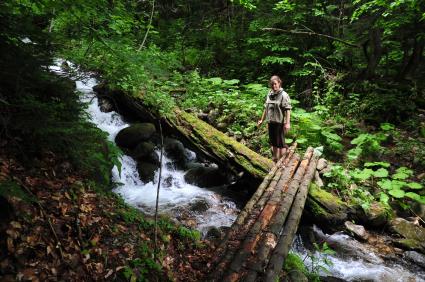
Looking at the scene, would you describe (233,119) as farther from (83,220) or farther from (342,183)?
(83,220)

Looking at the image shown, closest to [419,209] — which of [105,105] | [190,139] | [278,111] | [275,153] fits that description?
[275,153]

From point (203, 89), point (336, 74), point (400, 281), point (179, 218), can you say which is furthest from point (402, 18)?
point (179, 218)

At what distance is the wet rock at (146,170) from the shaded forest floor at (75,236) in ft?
12.1

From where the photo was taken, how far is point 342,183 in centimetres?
791

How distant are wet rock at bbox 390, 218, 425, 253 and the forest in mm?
28

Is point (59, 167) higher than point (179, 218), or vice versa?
point (59, 167)

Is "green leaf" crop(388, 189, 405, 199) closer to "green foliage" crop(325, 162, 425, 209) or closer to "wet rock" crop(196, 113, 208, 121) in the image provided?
"green foliage" crop(325, 162, 425, 209)

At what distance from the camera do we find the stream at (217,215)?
590 centimetres

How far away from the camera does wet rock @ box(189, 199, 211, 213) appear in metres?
7.64

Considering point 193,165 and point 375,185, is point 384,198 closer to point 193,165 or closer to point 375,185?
point 375,185

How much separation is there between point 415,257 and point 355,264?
4.31 ft

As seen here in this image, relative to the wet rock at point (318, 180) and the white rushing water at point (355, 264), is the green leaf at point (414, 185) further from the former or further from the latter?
the white rushing water at point (355, 264)

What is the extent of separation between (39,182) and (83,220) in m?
0.76

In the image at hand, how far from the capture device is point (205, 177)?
9.12 meters
